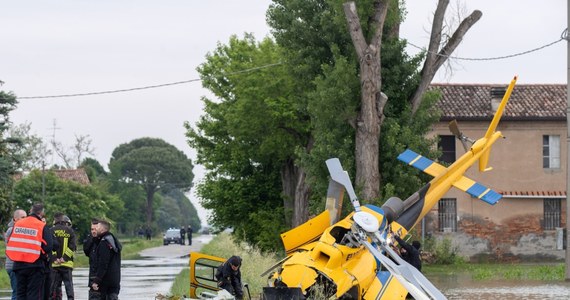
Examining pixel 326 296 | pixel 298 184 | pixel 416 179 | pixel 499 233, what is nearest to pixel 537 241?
pixel 499 233

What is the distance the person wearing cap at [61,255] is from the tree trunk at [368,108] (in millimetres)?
11671

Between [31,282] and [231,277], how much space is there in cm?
359

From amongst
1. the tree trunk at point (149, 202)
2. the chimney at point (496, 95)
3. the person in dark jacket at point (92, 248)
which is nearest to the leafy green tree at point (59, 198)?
the chimney at point (496, 95)

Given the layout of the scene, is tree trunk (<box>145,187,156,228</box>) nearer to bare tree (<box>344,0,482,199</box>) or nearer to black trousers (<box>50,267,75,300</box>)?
bare tree (<box>344,0,482,199</box>)

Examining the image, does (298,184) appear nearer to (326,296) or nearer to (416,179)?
(416,179)

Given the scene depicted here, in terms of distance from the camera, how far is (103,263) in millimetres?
17797

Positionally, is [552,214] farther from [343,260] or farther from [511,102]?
[343,260]

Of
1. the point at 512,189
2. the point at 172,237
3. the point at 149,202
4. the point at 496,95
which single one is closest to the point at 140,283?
the point at 512,189

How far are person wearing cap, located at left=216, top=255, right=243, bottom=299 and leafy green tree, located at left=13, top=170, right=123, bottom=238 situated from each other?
4629 cm

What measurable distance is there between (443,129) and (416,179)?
55.6ft

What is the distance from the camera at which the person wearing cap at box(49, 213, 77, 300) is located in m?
21.1

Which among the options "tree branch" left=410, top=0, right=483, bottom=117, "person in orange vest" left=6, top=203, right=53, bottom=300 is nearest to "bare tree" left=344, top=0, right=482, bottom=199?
"tree branch" left=410, top=0, right=483, bottom=117

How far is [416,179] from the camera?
33.0 meters

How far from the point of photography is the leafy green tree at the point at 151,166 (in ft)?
500
